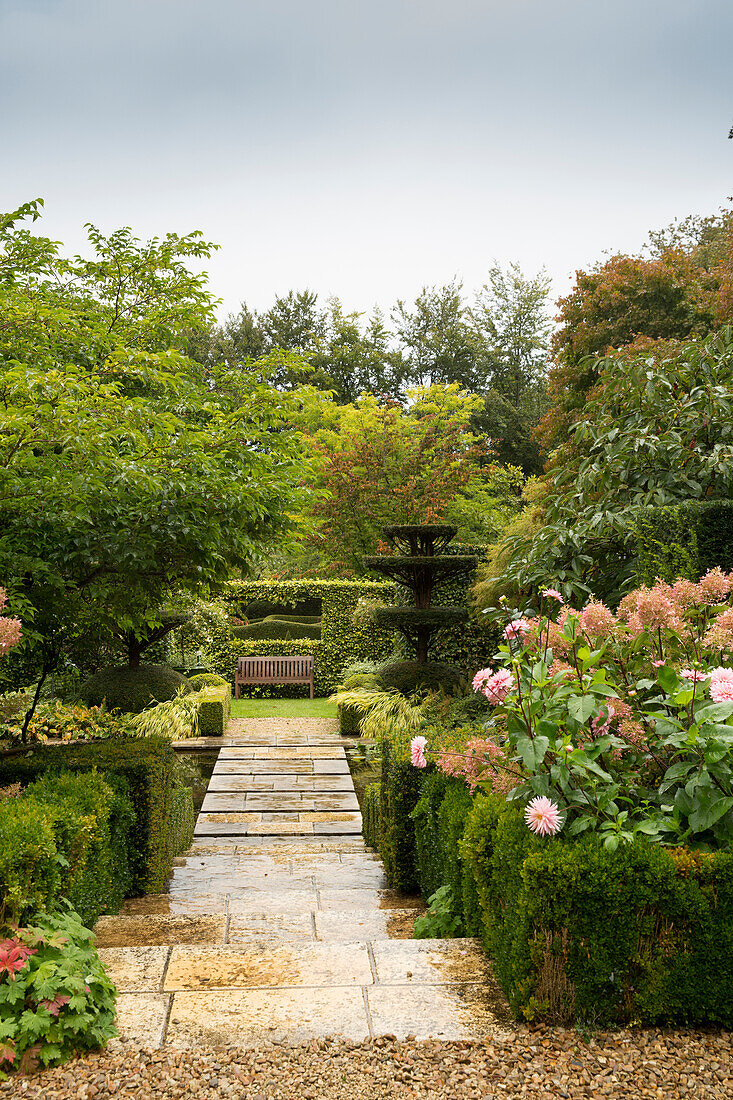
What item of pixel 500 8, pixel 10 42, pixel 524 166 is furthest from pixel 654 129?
pixel 10 42

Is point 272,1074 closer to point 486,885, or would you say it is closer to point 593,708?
point 486,885

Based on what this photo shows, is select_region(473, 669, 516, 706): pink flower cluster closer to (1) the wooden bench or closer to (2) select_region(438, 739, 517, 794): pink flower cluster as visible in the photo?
(2) select_region(438, 739, 517, 794): pink flower cluster

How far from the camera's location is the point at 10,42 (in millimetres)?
6906

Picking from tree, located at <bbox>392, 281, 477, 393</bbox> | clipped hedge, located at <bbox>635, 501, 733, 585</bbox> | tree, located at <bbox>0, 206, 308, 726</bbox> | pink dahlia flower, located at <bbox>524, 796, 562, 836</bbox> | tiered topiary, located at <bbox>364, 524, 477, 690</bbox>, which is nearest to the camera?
pink dahlia flower, located at <bbox>524, 796, 562, 836</bbox>

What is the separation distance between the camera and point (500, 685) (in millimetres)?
2924

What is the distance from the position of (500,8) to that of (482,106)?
3.92 ft

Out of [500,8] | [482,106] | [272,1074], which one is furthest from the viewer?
[482,106]

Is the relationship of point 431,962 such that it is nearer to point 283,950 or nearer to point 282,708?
point 283,950

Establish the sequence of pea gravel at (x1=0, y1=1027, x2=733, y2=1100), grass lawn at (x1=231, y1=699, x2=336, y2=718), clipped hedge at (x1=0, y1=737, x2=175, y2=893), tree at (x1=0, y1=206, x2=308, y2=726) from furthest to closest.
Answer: grass lawn at (x1=231, y1=699, x2=336, y2=718) → clipped hedge at (x1=0, y1=737, x2=175, y2=893) → tree at (x1=0, y1=206, x2=308, y2=726) → pea gravel at (x1=0, y1=1027, x2=733, y2=1100)

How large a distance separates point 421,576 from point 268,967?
742 cm

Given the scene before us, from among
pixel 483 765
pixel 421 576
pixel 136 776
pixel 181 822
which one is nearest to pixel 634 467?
pixel 483 765

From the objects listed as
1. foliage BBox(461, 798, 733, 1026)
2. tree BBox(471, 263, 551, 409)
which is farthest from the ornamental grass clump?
tree BBox(471, 263, 551, 409)

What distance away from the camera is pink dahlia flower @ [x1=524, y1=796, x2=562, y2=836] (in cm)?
247

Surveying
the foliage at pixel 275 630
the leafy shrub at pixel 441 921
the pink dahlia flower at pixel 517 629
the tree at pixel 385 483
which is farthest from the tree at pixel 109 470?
the foliage at pixel 275 630
